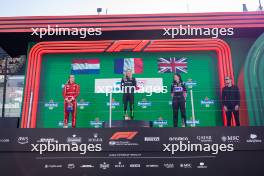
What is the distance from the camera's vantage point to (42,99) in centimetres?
869

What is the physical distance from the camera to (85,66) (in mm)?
8867

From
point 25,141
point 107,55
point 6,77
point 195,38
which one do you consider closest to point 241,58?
point 195,38

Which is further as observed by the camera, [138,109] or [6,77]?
[6,77]

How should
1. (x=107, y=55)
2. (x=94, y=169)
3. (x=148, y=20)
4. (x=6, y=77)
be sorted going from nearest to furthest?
(x=94, y=169) → (x=148, y=20) → (x=107, y=55) → (x=6, y=77)

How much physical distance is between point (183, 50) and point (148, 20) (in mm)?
1308

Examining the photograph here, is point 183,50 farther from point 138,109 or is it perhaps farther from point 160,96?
point 138,109

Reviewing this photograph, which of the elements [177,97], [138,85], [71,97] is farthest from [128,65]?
[177,97]

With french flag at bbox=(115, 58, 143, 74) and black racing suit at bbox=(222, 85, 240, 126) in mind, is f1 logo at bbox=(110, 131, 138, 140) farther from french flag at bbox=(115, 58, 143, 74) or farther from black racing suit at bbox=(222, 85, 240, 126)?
french flag at bbox=(115, 58, 143, 74)

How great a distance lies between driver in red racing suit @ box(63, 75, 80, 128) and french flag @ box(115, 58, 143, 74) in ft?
4.04

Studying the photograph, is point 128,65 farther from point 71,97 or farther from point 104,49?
point 71,97

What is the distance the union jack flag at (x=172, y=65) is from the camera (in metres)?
8.76

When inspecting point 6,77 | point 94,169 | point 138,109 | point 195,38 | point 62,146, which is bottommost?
point 94,169

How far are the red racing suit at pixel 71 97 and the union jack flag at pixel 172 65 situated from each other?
2337 millimetres

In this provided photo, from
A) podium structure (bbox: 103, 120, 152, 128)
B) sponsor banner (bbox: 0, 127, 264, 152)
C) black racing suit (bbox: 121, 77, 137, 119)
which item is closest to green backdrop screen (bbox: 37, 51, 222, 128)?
black racing suit (bbox: 121, 77, 137, 119)
